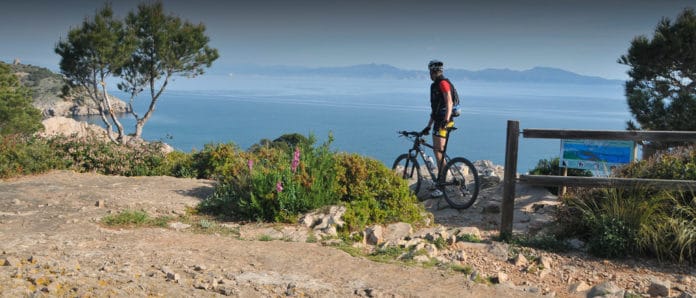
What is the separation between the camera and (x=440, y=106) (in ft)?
33.3

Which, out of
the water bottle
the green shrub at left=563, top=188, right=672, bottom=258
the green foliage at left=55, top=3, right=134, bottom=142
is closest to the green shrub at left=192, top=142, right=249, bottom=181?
the water bottle

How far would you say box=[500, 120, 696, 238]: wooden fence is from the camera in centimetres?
745

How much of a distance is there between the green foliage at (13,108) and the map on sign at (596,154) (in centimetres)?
3844

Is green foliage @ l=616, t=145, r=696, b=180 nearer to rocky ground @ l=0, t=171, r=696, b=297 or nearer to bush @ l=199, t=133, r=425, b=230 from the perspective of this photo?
rocky ground @ l=0, t=171, r=696, b=297

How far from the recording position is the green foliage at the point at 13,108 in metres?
40.2

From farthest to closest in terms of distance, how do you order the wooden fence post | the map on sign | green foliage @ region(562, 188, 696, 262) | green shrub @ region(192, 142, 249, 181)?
1. green shrub @ region(192, 142, 249, 181)
2. the map on sign
3. the wooden fence post
4. green foliage @ region(562, 188, 696, 262)

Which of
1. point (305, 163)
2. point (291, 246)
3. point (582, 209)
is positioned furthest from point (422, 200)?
point (291, 246)

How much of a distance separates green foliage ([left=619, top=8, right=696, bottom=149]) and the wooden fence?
11067 millimetres

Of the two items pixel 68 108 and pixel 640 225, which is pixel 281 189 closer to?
pixel 640 225

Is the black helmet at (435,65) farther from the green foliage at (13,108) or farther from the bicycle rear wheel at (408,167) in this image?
the green foliage at (13,108)

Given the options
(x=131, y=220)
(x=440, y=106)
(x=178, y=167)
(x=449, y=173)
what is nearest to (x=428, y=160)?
(x=449, y=173)

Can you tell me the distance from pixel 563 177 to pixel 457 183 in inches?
109

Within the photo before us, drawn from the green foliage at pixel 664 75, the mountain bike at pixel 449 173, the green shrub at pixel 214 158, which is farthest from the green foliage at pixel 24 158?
the green foliage at pixel 664 75

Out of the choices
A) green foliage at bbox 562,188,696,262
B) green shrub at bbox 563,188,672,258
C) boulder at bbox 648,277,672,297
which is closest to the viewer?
boulder at bbox 648,277,672,297
